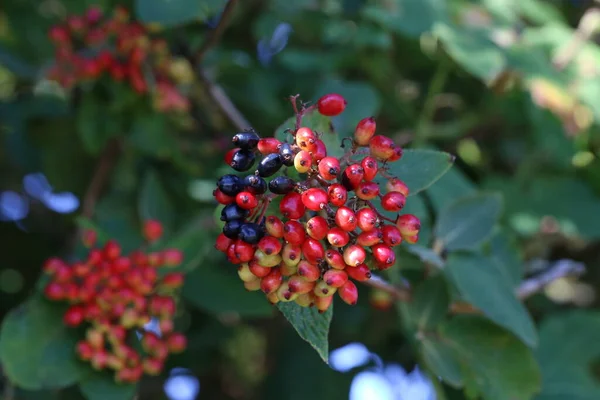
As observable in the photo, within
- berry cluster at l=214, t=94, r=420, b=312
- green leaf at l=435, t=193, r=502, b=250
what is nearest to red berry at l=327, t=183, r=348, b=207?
berry cluster at l=214, t=94, r=420, b=312

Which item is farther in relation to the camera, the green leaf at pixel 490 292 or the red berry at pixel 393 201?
the green leaf at pixel 490 292

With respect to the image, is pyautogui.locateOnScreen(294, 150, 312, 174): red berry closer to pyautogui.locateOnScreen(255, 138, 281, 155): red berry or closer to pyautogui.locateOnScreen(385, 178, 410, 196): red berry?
pyautogui.locateOnScreen(255, 138, 281, 155): red berry

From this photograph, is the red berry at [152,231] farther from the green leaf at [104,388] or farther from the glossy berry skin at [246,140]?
the glossy berry skin at [246,140]

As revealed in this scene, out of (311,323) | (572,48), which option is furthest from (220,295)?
(572,48)

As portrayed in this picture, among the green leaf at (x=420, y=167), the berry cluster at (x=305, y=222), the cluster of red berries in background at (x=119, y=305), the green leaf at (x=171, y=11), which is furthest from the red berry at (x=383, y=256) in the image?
the green leaf at (x=171, y=11)

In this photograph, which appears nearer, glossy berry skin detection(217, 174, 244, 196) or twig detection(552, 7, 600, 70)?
glossy berry skin detection(217, 174, 244, 196)

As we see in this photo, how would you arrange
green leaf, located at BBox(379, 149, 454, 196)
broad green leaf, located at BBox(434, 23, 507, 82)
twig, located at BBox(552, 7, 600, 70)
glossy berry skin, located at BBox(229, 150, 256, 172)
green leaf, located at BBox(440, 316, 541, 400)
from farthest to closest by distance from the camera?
twig, located at BBox(552, 7, 600, 70) < broad green leaf, located at BBox(434, 23, 507, 82) < green leaf, located at BBox(440, 316, 541, 400) < green leaf, located at BBox(379, 149, 454, 196) < glossy berry skin, located at BBox(229, 150, 256, 172)
